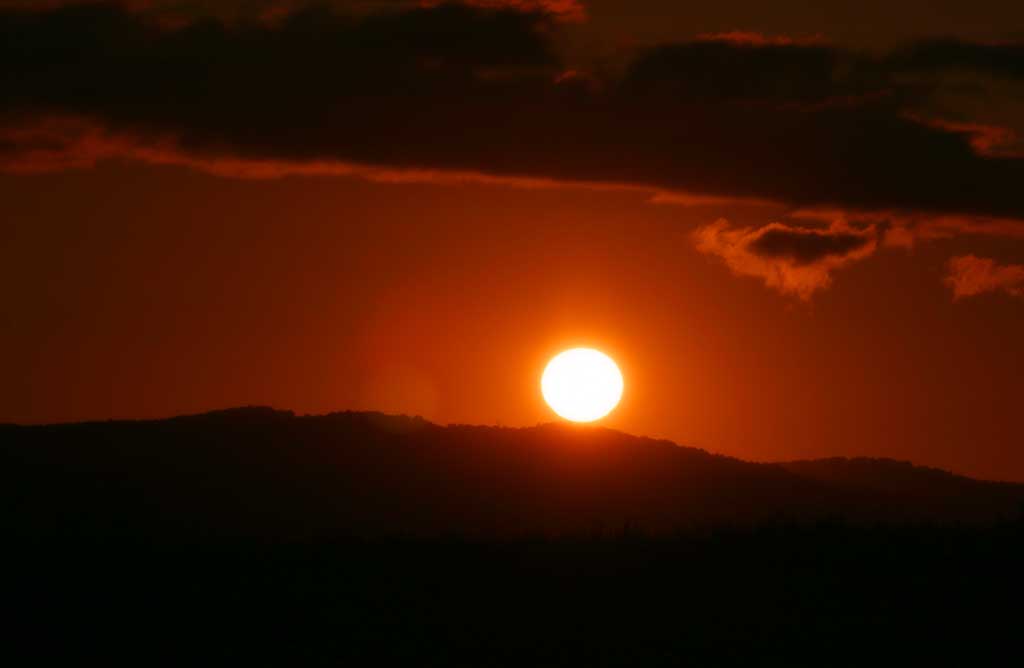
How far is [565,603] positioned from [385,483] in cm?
2331

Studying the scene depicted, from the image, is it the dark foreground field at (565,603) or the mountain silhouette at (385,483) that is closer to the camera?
the dark foreground field at (565,603)

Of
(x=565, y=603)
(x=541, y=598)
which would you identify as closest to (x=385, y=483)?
(x=541, y=598)

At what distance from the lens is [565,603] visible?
22594mm

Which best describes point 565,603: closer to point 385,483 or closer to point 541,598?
point 541,598

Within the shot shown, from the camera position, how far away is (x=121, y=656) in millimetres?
22156

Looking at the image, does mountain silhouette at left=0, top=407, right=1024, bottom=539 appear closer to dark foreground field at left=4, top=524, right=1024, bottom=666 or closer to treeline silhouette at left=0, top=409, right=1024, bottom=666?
treeline silhouette at left=0, top=409, right=1024, bottom=666

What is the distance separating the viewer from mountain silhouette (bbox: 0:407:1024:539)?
1639 inches

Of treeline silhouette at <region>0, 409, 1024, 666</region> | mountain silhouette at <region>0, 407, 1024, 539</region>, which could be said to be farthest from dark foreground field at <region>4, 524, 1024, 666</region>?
mountain silhouette at <region>0, 407, 1024, 539</region>

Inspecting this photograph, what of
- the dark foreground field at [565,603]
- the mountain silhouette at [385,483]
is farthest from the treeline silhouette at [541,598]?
the mountain silhouette at [385,483]

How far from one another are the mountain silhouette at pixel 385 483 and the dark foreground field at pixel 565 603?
13.6 meters

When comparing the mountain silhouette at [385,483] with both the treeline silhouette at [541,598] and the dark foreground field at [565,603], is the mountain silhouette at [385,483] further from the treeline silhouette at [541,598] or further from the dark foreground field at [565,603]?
the dark foreground field at [565,603]

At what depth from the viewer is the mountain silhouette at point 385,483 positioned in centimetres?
4162

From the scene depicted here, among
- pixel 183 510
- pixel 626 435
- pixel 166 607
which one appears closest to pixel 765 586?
pixel 166 607

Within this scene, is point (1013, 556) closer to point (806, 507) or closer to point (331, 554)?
point (331, 554)
